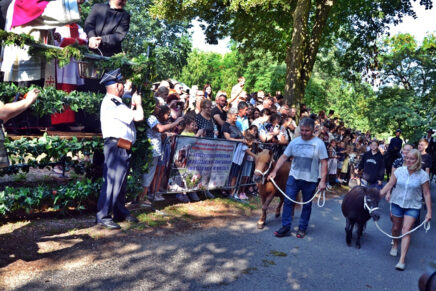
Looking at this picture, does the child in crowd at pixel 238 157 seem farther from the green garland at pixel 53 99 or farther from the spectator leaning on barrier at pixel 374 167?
the green garland at pixel 53 99

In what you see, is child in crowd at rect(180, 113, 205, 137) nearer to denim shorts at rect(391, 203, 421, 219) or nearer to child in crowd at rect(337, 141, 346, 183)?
denim shorts at rect(391, 203, 421, 219)

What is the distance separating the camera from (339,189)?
49.7ft

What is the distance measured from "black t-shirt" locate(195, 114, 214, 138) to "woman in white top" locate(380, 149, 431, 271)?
3902 mm

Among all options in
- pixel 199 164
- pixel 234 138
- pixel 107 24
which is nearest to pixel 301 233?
pixel 199 164

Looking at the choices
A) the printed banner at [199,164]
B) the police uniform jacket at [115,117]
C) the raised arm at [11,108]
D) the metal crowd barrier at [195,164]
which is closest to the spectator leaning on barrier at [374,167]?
the metal crowd barrier at [195,164]

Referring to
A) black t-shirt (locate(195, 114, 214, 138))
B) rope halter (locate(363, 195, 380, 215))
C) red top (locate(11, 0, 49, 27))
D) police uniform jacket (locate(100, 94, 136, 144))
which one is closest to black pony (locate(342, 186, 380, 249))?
rope halter (locate(363, 195, 380, 215))

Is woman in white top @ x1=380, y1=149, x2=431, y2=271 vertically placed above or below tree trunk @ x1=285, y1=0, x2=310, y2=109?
below

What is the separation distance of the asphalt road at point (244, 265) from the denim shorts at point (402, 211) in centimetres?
76

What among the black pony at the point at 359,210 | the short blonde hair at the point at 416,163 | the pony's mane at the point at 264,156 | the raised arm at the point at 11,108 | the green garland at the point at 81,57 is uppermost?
the green garland at the point at 81,57

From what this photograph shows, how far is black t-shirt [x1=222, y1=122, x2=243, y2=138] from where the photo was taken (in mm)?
9695

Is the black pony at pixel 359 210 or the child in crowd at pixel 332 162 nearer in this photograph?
the black pony at pixel 359 210

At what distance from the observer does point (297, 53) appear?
15719mm

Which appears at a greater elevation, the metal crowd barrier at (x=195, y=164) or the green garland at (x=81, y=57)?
the green garland at (x=81, y=57)

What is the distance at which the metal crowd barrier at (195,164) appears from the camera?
8.06 metres
